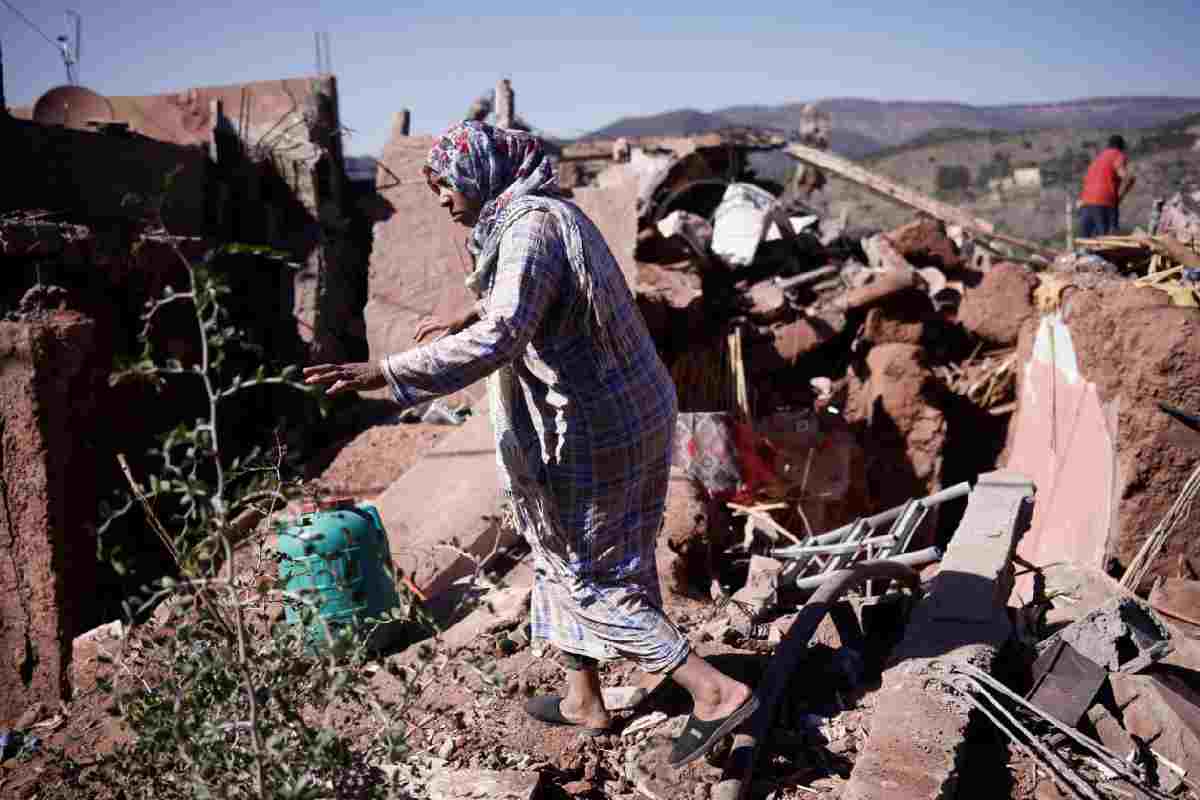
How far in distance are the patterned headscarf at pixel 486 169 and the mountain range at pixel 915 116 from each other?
46.1 meters

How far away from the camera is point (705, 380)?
6.61m

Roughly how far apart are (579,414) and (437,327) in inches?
18.5

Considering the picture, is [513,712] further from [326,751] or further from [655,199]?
[655,199]

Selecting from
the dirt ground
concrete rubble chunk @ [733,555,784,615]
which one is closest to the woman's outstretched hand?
the dirt ground

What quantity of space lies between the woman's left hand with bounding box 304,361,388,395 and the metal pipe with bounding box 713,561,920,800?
4.69 feet

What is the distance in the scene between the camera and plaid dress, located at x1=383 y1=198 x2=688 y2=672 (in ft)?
7.99

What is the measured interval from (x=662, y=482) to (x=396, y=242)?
4609mm

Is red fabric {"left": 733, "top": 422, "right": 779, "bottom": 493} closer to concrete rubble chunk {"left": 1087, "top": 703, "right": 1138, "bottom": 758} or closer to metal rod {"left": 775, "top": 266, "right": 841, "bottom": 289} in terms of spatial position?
concrete rubble chunk {"left": 1087, "top": 703, "right": 1138, "bottom": 758}

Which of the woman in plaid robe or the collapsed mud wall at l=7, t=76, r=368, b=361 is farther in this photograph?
the collapsed mud wall at l=7, t=76, r=368, b=361

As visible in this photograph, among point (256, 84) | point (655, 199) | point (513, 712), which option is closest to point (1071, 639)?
point (513, 712)

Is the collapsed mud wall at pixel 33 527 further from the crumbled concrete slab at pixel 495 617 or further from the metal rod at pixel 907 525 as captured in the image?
the metal rod at pixel 907 525

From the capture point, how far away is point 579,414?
8.33 feet

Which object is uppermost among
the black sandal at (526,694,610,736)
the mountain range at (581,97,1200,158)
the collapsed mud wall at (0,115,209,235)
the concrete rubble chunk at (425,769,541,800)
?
the mountain range at (581,97,1200,158)

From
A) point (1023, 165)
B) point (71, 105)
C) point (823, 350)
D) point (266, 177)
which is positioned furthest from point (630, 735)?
point (1023, 165)
